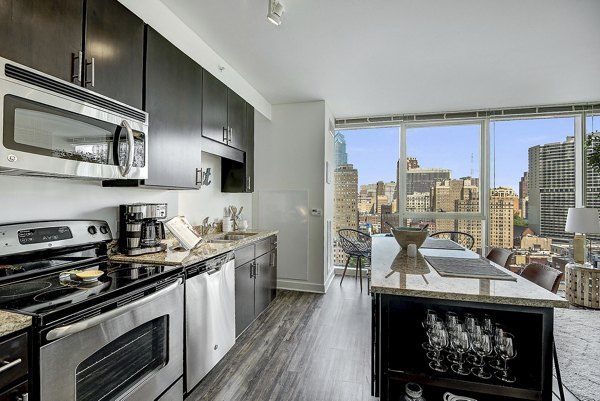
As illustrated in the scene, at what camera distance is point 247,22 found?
2.32 m

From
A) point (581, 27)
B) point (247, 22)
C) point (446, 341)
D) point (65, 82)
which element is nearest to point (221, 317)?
point (446, 341)

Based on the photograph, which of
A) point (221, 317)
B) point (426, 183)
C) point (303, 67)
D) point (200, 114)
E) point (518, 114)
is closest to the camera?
point (221, 317)

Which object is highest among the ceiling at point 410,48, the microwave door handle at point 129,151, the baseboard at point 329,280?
the ceiling at point 410,48

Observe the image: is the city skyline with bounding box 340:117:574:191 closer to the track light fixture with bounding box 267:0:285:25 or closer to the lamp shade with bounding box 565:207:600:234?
the lamp shade with bounding box 565:207:600:234

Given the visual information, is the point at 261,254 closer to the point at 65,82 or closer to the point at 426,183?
the point at 65,82

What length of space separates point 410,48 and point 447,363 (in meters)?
2.55

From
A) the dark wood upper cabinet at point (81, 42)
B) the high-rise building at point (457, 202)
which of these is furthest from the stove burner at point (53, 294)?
the high-rise building at point (457, 202)

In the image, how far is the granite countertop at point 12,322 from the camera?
0.92 meters

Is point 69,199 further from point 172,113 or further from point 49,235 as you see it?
point 172,113

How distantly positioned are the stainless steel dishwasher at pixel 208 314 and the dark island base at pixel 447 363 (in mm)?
1159

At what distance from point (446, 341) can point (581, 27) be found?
277cm

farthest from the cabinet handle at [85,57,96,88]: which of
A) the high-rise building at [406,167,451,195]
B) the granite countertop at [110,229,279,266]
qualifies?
the high-rise building at [406,167,451,195]

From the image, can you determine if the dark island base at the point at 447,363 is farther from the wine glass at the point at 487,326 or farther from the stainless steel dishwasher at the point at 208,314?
the stainless steel dishwasher at the point at 208,314

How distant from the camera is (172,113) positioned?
217 centimetres
